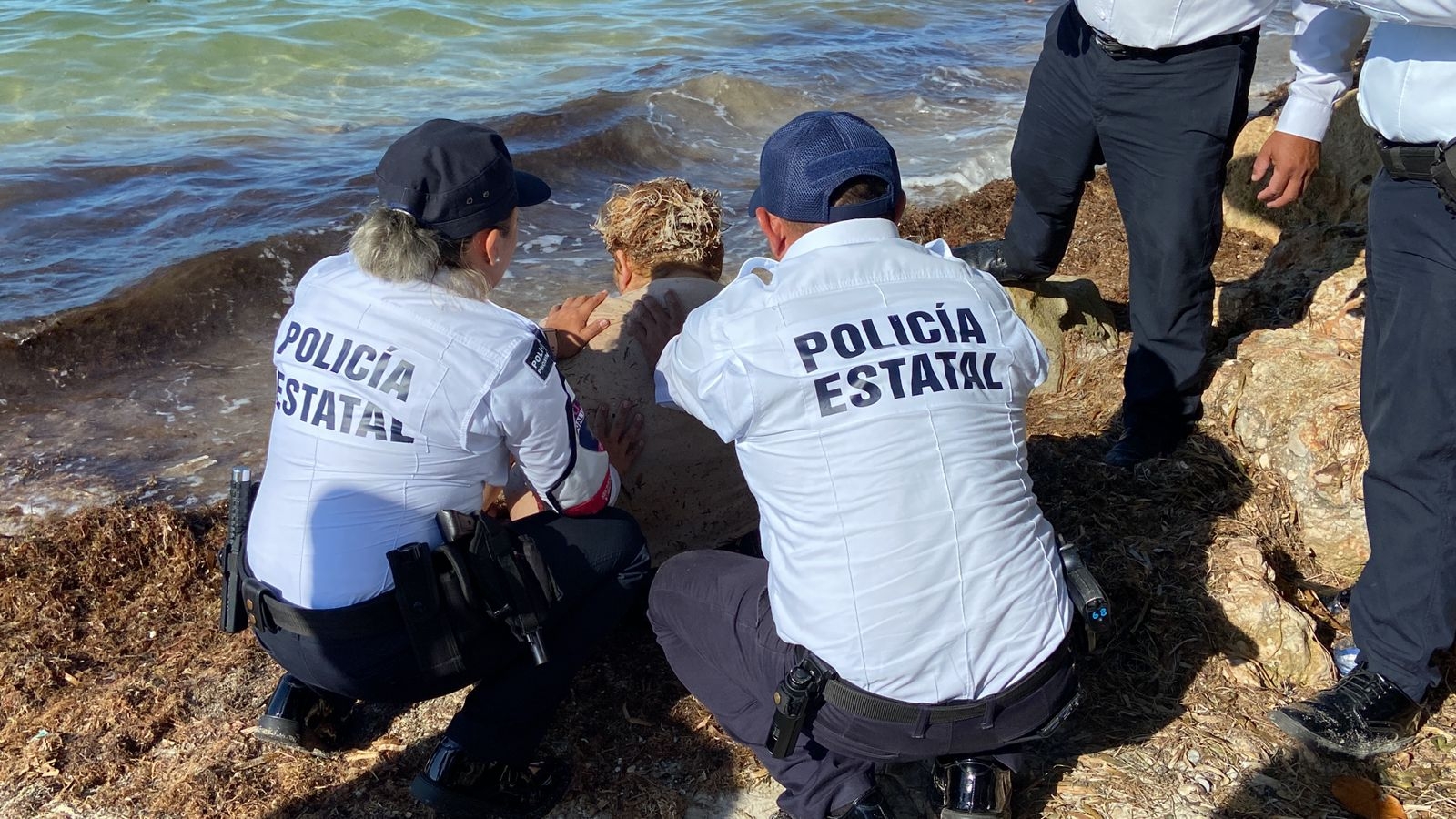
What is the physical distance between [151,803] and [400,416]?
1.15 m

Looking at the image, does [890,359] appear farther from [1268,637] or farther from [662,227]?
[1268,637]

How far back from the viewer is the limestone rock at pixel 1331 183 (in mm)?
5230

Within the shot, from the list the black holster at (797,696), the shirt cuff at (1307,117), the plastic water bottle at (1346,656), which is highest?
the shirt cuff at (1307,117)

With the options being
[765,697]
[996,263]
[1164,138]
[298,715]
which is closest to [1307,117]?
[1164,138]

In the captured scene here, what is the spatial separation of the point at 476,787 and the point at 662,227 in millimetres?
1600

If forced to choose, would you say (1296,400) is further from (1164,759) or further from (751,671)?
(751,671)

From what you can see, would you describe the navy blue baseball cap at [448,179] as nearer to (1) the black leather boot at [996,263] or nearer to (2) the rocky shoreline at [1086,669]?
(2) the rocky shoreline at [1086,669]

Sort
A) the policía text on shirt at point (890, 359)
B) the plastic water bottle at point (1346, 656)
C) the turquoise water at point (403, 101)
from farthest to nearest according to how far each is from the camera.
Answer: the turquoise water at point (403, 101) < the plastic water bottle at point (1346, 656) < the policía text on shirt at point (890, 359)

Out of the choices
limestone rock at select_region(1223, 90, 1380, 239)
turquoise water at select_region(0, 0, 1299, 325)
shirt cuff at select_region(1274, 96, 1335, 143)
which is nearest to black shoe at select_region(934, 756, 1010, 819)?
shirt cuff at select_region(1274, 96, 1335, 143)

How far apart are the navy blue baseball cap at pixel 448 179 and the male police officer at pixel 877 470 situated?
567 millimetres

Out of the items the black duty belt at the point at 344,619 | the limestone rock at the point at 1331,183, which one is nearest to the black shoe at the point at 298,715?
the black duty belt at the point at 344,619

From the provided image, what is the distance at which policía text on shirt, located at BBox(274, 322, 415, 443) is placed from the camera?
2488mm

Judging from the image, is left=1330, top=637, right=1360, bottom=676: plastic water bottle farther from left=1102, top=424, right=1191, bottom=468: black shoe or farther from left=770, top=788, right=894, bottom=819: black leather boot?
left=770, top=788, right=894, bottom=819: black leather boot

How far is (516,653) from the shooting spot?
276 centimetres
